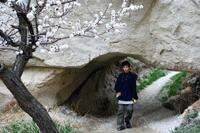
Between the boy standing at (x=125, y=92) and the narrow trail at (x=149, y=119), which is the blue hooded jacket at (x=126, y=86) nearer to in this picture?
the boy standing at (x=125, y=92)

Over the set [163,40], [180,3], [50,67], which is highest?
[180,3]

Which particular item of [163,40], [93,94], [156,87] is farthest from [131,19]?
[156,87]

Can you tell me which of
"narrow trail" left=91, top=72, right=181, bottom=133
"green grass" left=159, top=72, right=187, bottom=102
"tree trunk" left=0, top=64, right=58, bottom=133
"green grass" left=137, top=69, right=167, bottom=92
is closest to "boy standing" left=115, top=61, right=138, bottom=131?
"narrow trail" left=91, top=72, right=181, bottom=133

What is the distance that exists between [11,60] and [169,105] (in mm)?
3622

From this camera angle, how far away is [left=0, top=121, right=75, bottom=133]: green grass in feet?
26.1

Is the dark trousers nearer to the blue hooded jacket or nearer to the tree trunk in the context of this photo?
the blue hooded jacket

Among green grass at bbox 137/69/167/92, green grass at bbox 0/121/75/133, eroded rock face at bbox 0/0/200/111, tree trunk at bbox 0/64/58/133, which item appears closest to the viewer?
tree trunk at bbox 0/64/58/133

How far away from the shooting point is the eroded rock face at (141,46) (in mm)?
8156

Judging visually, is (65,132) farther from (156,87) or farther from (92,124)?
(156,87)

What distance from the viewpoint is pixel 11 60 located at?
30.1 ft

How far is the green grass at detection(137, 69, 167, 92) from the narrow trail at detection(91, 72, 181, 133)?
169 centimetres

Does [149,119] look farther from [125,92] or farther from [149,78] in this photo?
[149,78]

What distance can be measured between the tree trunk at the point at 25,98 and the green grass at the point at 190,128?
2.51 meters

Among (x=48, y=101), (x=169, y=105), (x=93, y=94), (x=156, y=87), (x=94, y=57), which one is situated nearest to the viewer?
(x=94, y=57)
